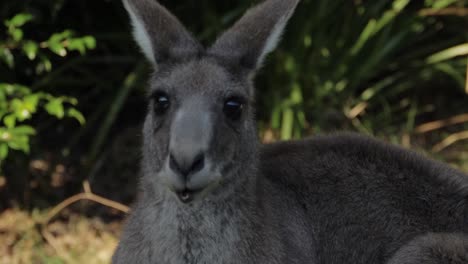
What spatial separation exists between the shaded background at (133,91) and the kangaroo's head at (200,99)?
2.43m

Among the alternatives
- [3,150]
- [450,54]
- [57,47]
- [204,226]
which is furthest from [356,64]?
[204,226]

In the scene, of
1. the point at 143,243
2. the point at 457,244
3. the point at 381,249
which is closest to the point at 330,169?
the point at 381,249

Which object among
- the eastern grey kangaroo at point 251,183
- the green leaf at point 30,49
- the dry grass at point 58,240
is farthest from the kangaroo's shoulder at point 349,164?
the dry grass at point 58,240

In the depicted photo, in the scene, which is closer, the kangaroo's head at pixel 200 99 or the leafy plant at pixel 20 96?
the kangaroo's head at pixel 200 99

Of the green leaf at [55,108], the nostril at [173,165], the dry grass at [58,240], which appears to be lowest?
the dry grass at [58,240]

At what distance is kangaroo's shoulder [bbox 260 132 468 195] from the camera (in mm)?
4891

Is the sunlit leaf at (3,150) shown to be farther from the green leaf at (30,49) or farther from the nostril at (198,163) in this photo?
the nostril at (198,163)

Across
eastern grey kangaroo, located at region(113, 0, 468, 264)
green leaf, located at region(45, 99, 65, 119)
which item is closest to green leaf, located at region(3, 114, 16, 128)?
green leaf, located at region(45, 99, 65, 119)

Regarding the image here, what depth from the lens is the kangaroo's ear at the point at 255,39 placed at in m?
4.47

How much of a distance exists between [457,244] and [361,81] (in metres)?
4.22

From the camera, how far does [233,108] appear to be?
14.1 ft

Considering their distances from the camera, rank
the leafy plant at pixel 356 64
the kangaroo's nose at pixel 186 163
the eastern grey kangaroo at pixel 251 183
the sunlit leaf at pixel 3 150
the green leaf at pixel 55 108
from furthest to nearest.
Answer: the leafy plant at pixel 356 64 < the green leaf at pixel 55 108 < the sunlit leaf at pixel 3 150 < the eastern grey kangaroo at pixel 251 183 < the kangaroo's nose at pixel 186 163

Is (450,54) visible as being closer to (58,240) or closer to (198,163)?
(58,240)

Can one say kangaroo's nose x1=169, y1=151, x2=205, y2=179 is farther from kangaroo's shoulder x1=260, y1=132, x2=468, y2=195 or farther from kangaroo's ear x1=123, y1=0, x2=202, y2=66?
kangaroo's shoulder x1=260, y1=132, x2=468, y2=195
